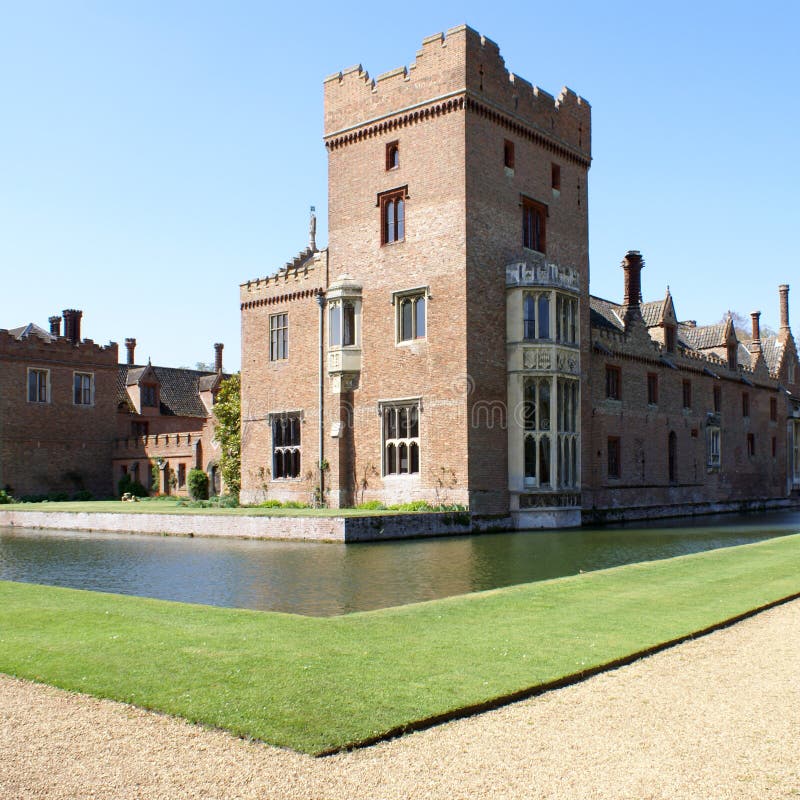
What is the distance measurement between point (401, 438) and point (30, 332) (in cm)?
2715

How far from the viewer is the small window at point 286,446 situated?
1248 inches

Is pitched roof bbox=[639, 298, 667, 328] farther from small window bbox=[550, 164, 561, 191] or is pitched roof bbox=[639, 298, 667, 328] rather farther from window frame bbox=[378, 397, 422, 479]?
window frame bbox=[378, 397, 422, 479]

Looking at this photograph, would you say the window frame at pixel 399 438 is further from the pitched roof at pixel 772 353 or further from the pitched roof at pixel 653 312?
the pitched roof at pixel 772 353

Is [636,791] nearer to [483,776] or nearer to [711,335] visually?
[483,776]

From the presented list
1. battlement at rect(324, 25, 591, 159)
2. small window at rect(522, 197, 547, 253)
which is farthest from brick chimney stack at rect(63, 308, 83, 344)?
small window at rect(522, 197, 547, 253)

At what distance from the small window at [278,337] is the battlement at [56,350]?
18.7 metres

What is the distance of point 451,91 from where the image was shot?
27141mm

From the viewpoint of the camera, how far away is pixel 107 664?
23.4 feet

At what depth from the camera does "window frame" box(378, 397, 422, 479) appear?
27.6m

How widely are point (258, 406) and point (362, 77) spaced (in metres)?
12.2

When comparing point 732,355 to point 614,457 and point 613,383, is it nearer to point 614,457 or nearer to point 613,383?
point 613,383

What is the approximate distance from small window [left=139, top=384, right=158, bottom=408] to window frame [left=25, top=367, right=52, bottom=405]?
293 inches

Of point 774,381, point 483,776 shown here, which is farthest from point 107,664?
point 774,381

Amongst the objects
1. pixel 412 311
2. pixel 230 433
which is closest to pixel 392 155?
pixel 412 311
